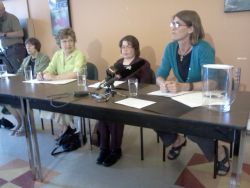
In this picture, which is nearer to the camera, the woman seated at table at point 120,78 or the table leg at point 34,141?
the table leg at point 34,141

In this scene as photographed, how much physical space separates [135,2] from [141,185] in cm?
197

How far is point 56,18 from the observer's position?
3.49m

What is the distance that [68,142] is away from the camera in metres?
2.44

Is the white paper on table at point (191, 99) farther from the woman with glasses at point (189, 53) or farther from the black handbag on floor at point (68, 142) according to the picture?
the black handbag on floor at point (68, 142)

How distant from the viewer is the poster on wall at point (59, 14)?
10.9ft

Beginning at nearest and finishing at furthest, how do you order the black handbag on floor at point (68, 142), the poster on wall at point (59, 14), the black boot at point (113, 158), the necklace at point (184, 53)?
the necklace at point (184, 53)
the black boot at point (113, 158)
the black handbag on floor at point (68, 142)
the poster on wall at point (59, 14)

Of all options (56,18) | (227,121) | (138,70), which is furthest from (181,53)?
(56,18)

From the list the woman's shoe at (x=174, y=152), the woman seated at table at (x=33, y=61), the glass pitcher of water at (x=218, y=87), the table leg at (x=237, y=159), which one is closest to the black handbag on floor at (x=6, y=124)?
the woman seated at table at (x=33, y=61)

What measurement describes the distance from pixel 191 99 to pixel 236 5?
137 cm

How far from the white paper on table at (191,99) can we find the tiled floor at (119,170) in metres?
0.70

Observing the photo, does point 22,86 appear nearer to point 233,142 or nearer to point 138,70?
point 138,70

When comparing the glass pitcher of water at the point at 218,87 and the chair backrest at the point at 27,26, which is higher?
the chair backrest at the point at 27,26

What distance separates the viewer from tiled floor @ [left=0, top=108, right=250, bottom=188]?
1.86m

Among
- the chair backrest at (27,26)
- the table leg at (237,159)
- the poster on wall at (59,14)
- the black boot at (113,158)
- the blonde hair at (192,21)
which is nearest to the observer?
the table leg at (237,159)
